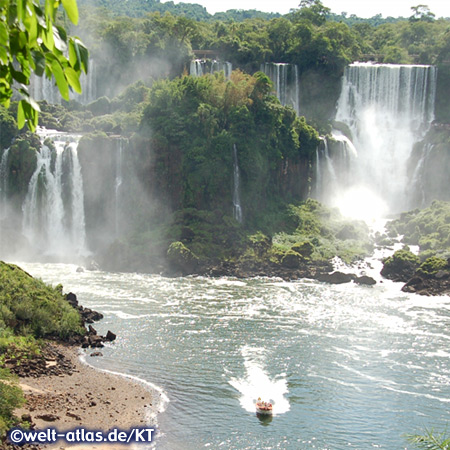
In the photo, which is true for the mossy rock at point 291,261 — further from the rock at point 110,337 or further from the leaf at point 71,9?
the leaf at point 71,9

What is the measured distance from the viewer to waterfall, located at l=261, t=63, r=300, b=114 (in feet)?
211

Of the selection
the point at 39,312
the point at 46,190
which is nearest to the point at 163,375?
the point at 39,312

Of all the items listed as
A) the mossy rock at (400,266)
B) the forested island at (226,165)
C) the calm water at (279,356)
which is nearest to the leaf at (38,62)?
the calm water at (279,356)

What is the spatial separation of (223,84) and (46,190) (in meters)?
15.2

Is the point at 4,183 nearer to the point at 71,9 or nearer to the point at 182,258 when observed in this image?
the point at 182,258

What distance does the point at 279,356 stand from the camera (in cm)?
2748

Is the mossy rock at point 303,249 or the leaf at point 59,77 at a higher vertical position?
the leaf at point 59,77

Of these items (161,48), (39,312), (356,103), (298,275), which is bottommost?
(298,275)

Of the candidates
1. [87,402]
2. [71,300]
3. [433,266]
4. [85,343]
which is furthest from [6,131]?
[87,402]

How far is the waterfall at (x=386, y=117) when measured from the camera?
6212 centimetres

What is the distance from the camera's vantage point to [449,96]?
62.4m

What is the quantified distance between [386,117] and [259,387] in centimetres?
4393

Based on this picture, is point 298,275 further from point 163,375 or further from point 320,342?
point 163,375

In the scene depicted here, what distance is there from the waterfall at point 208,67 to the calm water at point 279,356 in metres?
28.2
